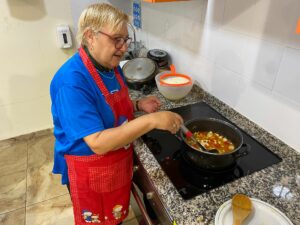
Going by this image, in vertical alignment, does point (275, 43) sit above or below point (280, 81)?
above

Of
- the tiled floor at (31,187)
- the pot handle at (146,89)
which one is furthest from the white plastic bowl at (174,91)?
the tiled floor at (31,187)

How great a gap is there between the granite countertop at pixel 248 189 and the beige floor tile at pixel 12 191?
123cm

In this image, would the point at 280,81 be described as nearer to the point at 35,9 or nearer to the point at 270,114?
the point at 270,114

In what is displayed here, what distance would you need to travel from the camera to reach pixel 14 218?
1537 mm

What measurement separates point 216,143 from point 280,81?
0.32m

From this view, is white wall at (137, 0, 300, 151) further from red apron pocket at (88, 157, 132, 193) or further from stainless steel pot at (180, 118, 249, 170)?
red apron pocket at (88, 157, 132, 193)

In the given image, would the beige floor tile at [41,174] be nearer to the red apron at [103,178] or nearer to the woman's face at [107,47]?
the red apron at [103,178]

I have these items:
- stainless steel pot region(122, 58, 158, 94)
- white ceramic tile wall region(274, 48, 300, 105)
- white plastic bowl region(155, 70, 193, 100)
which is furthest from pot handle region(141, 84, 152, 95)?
white ceramic tile wall region(274, 48, 300, 105)

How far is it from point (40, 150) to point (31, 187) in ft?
1.39

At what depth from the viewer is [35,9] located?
1853mm

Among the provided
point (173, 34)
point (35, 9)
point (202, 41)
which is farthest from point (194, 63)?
point (35, 9)

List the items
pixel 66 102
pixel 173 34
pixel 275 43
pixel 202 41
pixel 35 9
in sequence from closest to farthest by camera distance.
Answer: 1. pixel 66 102
2. pixel 275 43
3. pixel 202 41
4. pixel 173 34
5. pixel 35 9

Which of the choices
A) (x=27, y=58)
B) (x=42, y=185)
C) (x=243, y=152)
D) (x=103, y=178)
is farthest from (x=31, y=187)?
(x=243, y=152)

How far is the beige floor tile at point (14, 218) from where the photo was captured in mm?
1511
